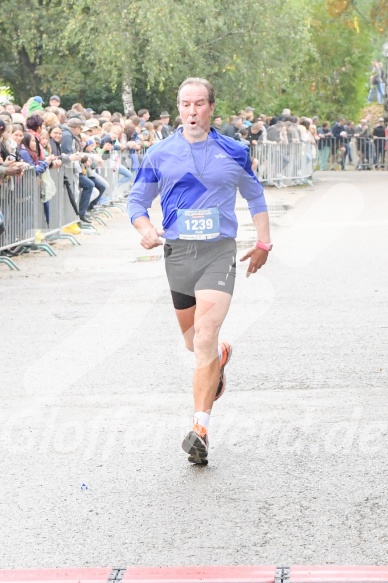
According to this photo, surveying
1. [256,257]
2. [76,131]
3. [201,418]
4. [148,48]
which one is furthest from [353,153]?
[201,418]

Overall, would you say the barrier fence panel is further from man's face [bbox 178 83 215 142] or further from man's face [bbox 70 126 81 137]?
man's face [bbox 178 83 215 142]

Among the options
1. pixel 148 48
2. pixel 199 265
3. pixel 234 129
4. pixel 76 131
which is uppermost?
pixel 199 265

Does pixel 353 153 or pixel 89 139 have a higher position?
pixel 89 139

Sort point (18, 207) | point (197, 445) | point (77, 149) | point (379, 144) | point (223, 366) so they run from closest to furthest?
point (197, 445) < point (223, 366) < point (18, 207) < point (77, 149) < point (379, 144)

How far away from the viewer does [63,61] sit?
45125 millimetres

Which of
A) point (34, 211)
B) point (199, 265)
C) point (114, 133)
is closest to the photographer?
point (199, 265)

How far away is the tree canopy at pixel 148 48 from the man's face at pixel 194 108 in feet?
96.3

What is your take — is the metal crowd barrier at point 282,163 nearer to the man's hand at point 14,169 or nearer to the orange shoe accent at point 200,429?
the man's hand at point 14,169

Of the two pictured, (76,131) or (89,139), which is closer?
(76,131)

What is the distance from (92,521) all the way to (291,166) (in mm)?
28475

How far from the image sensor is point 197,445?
20.8ft

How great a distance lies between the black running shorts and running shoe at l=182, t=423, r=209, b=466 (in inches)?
30.2

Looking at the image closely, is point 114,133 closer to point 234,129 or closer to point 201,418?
point 234,129

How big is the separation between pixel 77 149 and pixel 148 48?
20354 mm
